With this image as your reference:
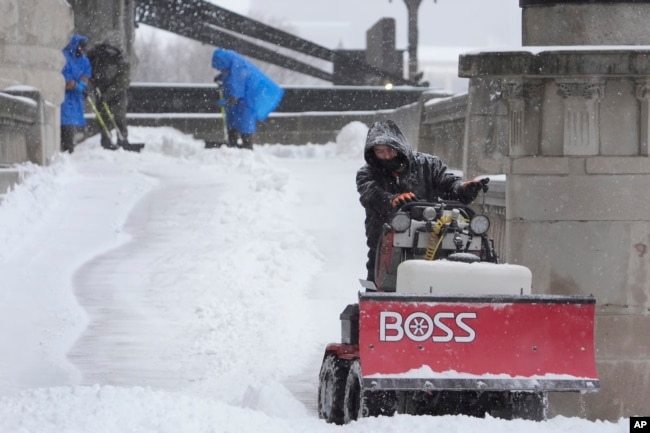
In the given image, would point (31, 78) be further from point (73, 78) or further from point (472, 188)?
point (472, 188)

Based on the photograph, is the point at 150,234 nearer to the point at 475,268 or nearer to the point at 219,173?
the point at 219,173

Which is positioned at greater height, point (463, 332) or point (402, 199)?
point (402, 199)

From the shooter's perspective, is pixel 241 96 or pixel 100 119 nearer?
pixel 100 119

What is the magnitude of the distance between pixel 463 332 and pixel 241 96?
56.9 ft

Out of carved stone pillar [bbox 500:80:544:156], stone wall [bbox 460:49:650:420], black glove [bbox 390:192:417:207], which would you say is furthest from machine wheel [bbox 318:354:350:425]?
carved stone pillar [bbox 500:80:544:156]

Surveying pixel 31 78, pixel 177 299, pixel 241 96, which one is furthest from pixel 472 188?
pixel 241 96

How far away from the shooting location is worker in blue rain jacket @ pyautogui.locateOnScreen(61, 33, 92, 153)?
2225cm

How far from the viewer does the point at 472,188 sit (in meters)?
8.29

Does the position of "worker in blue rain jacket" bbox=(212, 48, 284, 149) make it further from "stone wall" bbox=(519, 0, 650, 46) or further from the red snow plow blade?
the red snow plow blade

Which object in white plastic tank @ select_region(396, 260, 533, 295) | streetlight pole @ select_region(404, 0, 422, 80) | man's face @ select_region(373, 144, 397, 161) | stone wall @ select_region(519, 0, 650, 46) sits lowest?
white plastic tank @ select_region(396, 260, 533, 295)

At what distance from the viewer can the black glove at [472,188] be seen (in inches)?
324

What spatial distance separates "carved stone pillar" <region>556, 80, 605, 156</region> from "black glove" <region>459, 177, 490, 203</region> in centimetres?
206

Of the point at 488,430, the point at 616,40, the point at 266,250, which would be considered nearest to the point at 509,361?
the point at 488,430

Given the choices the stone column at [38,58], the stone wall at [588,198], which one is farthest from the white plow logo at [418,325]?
the stone column at [38,58]
